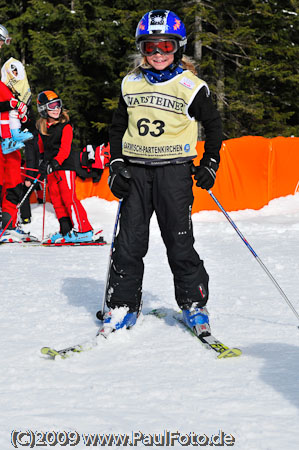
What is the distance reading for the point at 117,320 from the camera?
381 cm

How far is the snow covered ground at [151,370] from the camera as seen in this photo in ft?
7.74

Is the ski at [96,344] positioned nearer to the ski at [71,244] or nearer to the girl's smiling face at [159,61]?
the girl's smiling face at [159,61]

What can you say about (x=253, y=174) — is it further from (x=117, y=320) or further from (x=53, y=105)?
(x=117, y=320)

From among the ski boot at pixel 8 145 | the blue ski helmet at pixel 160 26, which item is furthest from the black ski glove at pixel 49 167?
the blue ski helmet at pixel 160 26

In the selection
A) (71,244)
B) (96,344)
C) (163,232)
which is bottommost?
(71,244)

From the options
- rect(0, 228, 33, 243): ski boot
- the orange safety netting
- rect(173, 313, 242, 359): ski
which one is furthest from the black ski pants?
the orange safety netting

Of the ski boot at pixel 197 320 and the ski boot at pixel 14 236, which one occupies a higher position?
the ski boot at pixel 197 320

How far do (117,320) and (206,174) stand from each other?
1064 mm

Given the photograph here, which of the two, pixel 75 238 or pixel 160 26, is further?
pixel 75 238

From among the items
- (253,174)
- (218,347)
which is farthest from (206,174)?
(253,174)

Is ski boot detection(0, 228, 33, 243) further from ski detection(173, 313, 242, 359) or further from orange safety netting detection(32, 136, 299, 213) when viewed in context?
ski detection(173, 313, 242, 359)

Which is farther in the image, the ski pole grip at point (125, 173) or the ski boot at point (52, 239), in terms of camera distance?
the ski boot at point (52, 239)

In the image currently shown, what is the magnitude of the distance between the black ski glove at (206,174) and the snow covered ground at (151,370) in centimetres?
94

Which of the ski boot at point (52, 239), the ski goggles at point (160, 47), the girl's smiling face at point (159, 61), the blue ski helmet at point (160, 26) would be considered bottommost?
the ski boot at point (52, 239)
